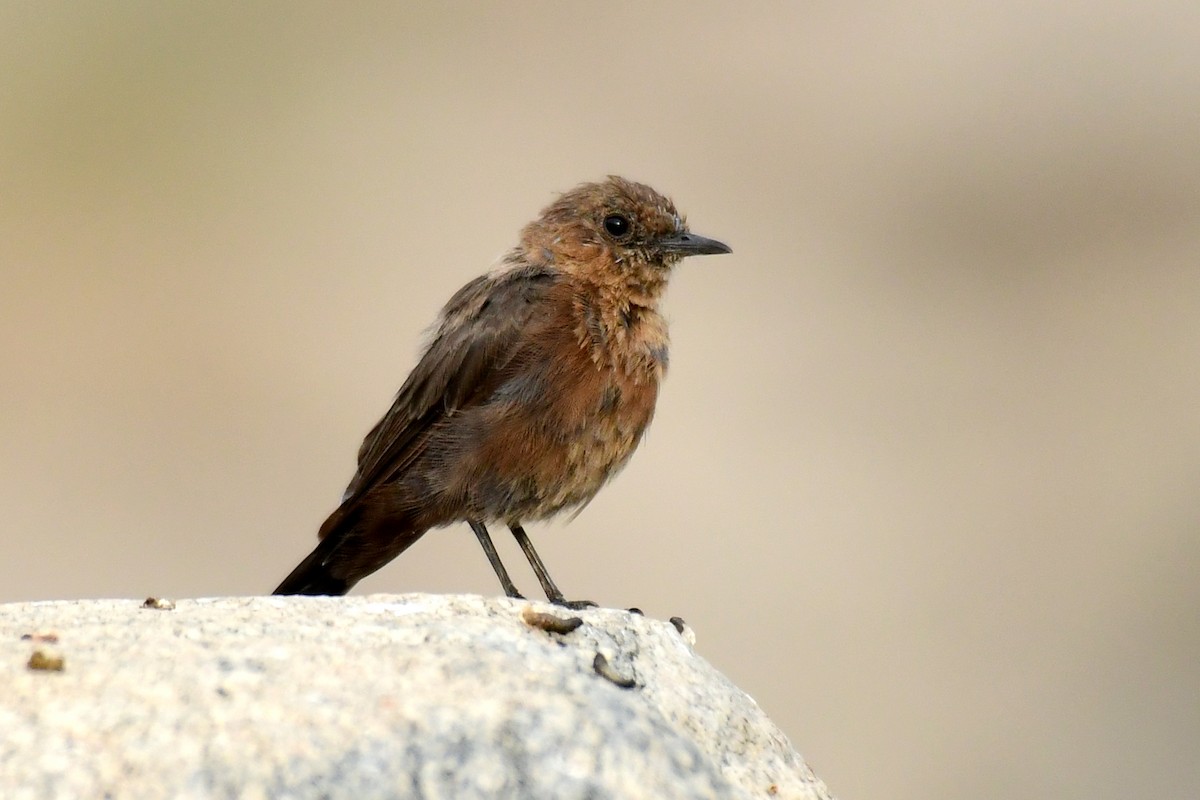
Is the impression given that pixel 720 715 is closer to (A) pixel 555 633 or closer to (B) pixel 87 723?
(A) pixel 555 633

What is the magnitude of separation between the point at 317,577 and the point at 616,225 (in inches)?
76.3

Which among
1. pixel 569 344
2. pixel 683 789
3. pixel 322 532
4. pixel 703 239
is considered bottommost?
pixel 322 532

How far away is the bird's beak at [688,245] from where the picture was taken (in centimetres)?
617

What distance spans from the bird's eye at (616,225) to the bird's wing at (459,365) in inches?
17.0

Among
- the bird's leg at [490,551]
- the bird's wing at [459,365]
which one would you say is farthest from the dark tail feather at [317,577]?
the bird's leg at [490,551]

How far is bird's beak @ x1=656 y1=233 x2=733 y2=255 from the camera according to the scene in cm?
617

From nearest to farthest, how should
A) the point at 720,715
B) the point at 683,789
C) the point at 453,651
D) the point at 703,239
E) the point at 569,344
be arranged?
the point at 683,789 < the point at 453,651 < the point at 720,715 < the point at 569,344 < the point at 703,239

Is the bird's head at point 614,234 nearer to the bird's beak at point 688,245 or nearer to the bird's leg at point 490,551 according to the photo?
the bird's beak at point 688,245

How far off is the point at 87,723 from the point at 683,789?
1.19 metres

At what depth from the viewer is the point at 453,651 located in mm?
3150

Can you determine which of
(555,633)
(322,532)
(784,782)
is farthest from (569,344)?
(784,782)

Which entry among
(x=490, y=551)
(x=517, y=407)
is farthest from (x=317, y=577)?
(x=517, y=407)

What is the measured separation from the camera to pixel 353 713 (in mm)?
2871

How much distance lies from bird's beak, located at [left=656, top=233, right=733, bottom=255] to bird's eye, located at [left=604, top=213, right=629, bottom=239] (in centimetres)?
16
